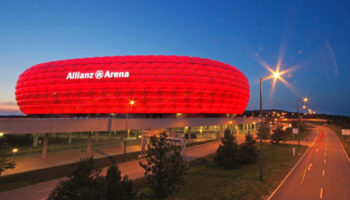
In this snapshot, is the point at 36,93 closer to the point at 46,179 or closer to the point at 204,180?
the point at 46,179

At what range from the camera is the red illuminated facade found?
188 ft

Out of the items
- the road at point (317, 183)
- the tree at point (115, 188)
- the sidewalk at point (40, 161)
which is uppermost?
the tree at point (115, 188)

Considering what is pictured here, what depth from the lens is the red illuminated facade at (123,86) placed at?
5728 cm

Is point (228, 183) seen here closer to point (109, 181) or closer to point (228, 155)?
point (228, 155)

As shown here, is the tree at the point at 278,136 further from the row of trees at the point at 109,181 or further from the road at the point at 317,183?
the row of trees at the point at 109,181

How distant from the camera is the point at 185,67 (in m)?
61.1

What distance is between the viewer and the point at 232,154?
26.7 metres

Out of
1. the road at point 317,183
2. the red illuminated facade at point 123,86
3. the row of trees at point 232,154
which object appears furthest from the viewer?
the red illuminated facade at point 123,86

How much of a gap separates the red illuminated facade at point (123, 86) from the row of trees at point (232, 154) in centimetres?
3232

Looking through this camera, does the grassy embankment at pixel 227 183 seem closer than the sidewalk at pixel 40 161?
Yes

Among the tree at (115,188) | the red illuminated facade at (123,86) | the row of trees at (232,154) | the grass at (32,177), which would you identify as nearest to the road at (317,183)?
the row of trees at (232,154)

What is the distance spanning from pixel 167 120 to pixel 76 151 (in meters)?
20.4

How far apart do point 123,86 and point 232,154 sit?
3911cm

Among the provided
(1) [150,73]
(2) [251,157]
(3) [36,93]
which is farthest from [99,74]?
(2) [251,157]
